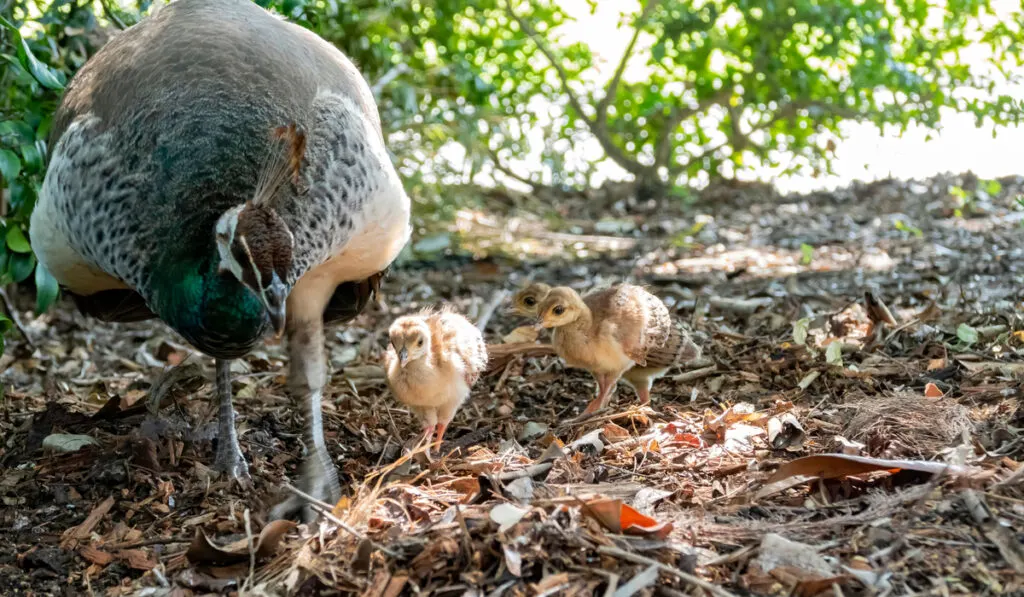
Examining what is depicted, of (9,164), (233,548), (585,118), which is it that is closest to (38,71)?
(9,164)

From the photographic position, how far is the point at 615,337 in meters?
4.05

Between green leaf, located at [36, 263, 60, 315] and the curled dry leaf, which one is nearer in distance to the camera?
the curled dry leaf

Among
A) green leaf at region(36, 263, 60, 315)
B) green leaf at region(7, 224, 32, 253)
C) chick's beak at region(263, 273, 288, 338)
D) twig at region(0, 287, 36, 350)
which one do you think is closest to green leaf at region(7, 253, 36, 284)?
green leaf at region(7, 224, 32, 253)

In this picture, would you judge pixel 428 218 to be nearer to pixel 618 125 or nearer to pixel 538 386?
pixel 618 125

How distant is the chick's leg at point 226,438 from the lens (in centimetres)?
387

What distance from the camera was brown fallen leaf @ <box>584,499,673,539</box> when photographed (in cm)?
281

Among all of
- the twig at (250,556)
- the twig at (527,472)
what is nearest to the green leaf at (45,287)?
the twig at (250,556)

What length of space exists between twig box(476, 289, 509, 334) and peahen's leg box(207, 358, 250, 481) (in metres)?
1.45

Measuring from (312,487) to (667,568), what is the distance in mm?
1364

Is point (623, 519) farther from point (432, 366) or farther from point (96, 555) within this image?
point (96, 555)

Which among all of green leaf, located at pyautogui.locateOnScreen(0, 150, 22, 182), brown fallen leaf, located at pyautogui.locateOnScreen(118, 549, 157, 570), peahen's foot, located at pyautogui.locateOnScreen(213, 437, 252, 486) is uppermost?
green leaf, located at pyautogui.locateOnScreen(0, 150, 22, 182)

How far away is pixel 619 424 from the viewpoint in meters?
4.04

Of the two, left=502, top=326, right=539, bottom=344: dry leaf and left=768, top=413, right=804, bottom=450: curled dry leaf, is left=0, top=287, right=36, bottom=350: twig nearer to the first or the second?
left=502, top=326, right=539, bottom=344: dry leaf

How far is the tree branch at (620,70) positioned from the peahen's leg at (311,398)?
460 centimetres
